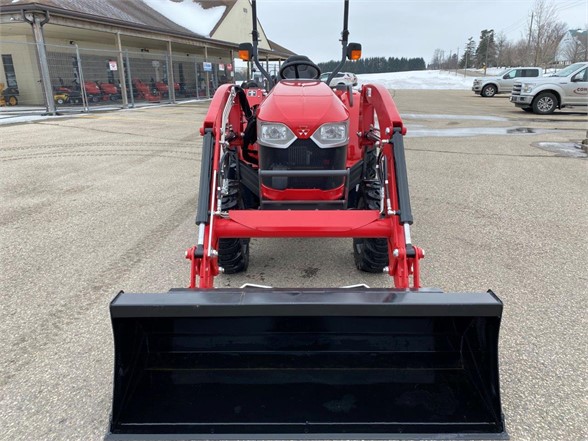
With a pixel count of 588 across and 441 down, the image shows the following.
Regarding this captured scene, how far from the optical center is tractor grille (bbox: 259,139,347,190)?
3.23 metres

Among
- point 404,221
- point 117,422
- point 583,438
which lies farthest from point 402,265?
point 117,422

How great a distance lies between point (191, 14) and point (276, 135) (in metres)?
31.7

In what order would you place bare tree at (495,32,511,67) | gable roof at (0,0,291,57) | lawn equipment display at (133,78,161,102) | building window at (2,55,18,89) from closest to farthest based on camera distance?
gable roof at (0,0,291,57) < building window at (2,55,18,89) < lawn equipment display at (133,78,161,102) < bare tree at (495,32,511,67)

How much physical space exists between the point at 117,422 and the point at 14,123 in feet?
47.0

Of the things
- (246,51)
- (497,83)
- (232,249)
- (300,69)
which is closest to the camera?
(232,249)

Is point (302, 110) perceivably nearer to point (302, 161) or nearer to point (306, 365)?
point (302, 161)

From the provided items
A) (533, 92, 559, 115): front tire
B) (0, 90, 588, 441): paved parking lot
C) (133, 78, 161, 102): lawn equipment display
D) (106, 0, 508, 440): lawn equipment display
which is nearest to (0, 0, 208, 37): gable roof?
(133, 78, 161, 102): lawn equipment display

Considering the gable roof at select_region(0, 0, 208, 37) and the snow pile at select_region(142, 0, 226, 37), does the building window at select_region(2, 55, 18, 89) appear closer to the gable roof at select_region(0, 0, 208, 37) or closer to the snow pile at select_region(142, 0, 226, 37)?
the gable roof at select_region(0, 0, 208, 37)

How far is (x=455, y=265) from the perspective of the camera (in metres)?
3.93

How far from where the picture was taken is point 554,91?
1642 centimetres

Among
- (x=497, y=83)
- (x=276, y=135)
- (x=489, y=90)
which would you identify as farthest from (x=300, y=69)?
(x=489, y=90)

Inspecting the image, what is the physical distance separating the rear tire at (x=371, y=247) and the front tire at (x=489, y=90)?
28.2 meters

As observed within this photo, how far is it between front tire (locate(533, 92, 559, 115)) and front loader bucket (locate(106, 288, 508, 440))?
1760cm

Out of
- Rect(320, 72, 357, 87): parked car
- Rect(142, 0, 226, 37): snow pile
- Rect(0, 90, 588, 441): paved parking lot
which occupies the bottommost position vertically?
Rect(0, 90, 588, 441): paved parking lot
